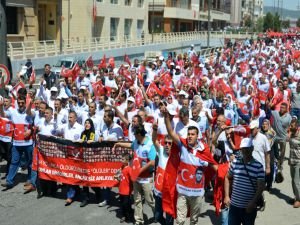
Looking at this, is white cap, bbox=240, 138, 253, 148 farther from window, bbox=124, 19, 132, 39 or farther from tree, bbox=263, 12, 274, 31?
tree, bbox=263, 12, 274, 31

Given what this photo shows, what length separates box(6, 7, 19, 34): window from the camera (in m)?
36.6

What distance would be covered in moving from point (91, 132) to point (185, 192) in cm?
270

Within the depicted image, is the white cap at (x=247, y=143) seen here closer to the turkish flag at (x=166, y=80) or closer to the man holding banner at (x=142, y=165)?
the man holding banner at (x=142, y=165)

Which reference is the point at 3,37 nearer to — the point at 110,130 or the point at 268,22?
the point at 110,130

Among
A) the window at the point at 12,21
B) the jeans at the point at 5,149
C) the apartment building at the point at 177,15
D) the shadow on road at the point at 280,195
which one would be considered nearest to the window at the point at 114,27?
the apartment building at the point at 177,15

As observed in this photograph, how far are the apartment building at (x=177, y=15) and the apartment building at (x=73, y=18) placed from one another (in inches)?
188

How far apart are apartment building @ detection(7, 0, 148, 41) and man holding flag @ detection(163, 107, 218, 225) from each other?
3070 cm

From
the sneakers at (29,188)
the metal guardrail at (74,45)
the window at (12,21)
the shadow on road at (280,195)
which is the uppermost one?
the window at (12,21)

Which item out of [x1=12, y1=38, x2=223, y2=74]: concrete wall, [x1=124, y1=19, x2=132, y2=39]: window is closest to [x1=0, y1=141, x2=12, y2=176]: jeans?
[x1=12, y1=38, x2=223, y2=74]: concrete wall

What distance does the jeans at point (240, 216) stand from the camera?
6.16 m

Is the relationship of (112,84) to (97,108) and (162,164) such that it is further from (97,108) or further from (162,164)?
(162,164)

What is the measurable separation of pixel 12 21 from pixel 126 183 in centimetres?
3142

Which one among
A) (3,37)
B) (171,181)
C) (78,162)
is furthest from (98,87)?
(171,181)

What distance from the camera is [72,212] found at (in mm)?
8477
